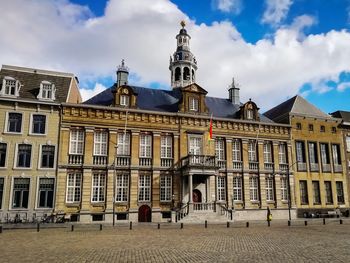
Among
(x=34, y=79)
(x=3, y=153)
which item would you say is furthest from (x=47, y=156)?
(x=34, y=79)

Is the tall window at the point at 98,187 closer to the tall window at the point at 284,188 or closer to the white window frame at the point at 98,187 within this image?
the white window frame at the point at 98,187

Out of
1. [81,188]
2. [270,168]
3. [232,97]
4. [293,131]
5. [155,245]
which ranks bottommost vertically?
[155,245]

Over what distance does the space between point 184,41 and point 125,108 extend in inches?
692

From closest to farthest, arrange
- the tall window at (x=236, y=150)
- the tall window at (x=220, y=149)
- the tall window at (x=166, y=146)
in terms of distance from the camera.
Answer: the tall window at (x=166, y=146), the tall window at (x=220, y=149), the tall window at (x=236, y=150)

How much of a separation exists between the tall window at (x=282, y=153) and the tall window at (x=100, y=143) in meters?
21.0

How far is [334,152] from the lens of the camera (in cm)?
4209

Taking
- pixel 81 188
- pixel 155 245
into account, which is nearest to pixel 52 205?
pixel 81 188

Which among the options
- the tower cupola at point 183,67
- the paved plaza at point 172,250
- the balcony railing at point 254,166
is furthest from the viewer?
the tower cupola at point 183,67

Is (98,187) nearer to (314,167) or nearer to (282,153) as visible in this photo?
(282,153)

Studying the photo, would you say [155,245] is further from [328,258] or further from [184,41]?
[184,41]

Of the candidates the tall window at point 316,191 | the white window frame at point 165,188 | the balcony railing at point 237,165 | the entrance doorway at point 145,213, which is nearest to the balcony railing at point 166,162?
the white window frame at point 165,188

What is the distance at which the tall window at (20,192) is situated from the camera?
2845cm

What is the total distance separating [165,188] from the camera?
32875 millimetres

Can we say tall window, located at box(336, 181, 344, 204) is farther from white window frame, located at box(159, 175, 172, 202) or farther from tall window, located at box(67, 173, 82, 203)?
tall window, located at box(67, 173, 82, 203)
